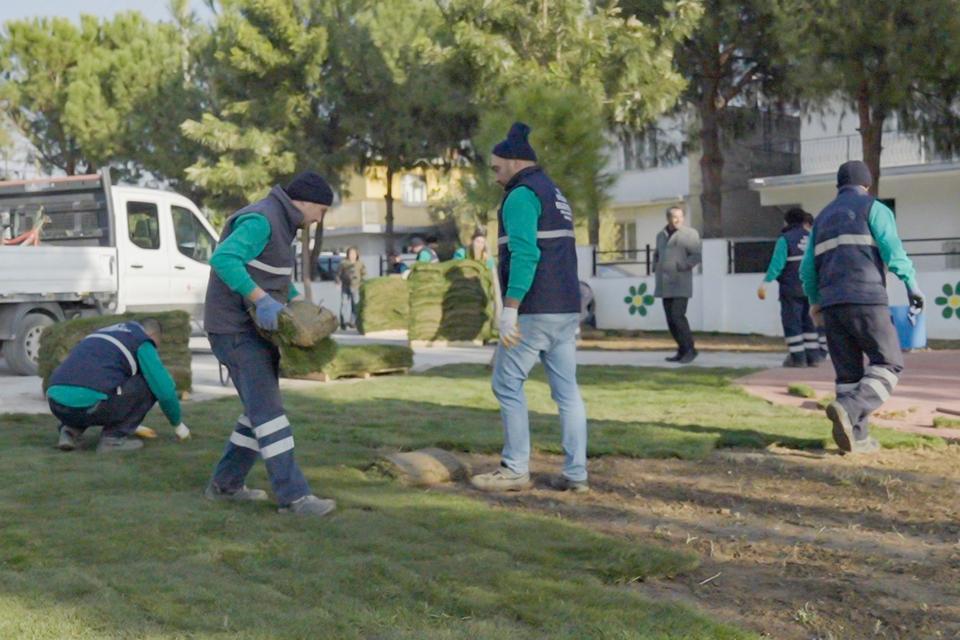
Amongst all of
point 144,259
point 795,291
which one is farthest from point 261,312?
point 144,259

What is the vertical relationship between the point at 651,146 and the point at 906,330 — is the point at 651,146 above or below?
above

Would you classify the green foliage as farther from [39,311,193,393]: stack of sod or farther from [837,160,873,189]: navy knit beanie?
[837,160,873,189]: navy knit beanie

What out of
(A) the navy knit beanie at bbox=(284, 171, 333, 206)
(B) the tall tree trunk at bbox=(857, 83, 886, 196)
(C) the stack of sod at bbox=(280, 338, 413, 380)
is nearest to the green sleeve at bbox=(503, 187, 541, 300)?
(A) the navy knit beanie at bbox=(284, 171, 333, 206)

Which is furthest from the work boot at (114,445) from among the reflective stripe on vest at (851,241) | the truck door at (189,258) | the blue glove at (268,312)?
the truck door at (189,258)

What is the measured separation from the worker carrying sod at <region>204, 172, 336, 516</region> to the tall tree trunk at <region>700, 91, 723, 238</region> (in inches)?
853

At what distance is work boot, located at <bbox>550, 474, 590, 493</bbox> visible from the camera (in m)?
6.82

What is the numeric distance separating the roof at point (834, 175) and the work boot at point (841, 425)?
67.7 feet

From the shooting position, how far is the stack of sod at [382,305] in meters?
23.8

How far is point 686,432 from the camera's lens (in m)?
8.86

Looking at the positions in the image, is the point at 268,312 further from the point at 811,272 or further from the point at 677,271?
the point at 677,271

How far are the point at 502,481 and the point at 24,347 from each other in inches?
373

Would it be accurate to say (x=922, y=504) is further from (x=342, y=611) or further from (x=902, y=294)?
(x=902, y=294)

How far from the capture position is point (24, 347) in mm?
14672

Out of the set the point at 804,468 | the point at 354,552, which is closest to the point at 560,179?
the point at 804,468
